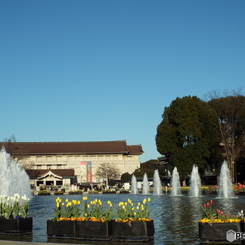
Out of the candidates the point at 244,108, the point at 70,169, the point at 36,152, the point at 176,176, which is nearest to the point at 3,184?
the point at 176,176

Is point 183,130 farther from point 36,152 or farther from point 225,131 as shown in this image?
point 36,152

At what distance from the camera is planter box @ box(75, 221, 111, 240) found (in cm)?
1204

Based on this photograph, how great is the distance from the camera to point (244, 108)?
5622 centimetres

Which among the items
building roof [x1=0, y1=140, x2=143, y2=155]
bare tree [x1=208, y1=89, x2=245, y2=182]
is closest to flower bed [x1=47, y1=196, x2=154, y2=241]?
bare tree [x1=208, y1=89, x2=245, y2=182]

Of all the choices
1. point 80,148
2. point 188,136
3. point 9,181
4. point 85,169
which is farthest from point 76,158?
point 9,181

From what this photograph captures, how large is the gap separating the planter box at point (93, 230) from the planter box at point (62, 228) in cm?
22

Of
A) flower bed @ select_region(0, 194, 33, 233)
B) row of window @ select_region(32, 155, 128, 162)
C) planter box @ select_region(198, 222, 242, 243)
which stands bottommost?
planter box @ select_region(198, 222, 242, 243)

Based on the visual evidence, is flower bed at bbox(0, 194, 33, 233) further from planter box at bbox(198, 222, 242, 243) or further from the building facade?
the building facade

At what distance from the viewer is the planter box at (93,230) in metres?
12.0

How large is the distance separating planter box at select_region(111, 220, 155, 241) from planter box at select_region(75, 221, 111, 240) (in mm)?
202

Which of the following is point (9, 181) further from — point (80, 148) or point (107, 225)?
point (80, 148)

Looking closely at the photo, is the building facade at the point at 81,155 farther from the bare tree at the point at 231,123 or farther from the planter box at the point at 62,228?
the planter box at the point at 62,228

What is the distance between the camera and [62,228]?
12.7 meters

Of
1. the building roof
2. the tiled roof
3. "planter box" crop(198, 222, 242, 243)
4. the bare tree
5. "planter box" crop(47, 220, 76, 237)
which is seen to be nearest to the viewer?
"planter box" crop(198, 222, 242, 243)
